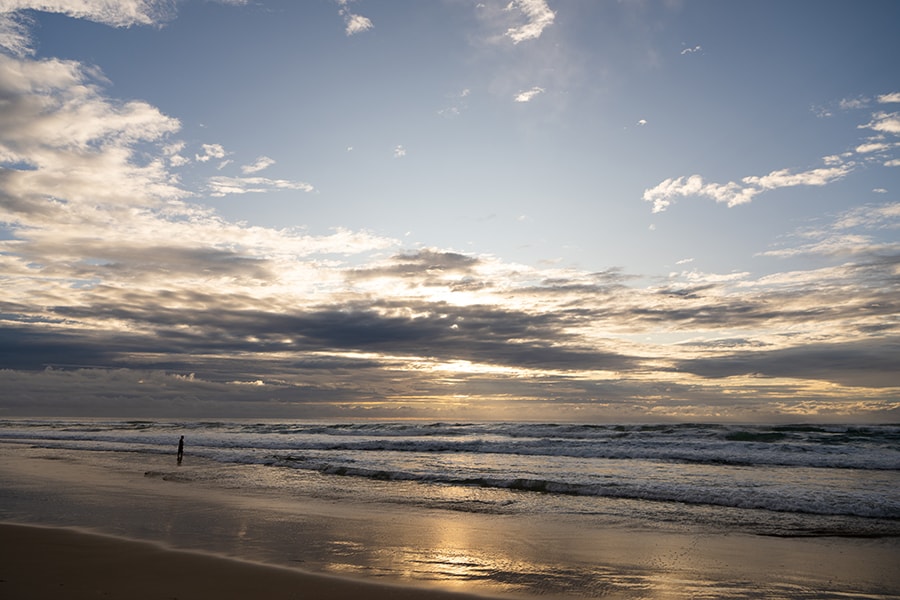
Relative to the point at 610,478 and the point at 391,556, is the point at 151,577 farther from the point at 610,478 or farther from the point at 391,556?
the point at 610,478

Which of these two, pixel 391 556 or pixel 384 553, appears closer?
pixel 391 556

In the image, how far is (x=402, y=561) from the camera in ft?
31.1

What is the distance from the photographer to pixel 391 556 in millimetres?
9812

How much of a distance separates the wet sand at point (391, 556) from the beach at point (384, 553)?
33mm

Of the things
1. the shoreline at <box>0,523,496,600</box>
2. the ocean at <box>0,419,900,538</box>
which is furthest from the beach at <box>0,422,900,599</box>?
the ocean at <box>0,419,900,538</box>

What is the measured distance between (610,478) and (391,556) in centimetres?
1324

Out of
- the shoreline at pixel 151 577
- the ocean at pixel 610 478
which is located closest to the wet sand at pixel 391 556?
the shoreline at pixel 151 577

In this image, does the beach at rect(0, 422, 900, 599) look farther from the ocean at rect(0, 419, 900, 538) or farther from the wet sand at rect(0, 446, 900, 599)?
the ocean at rect(0, 419, 900, 538)

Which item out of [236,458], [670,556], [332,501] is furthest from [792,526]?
[236,458]

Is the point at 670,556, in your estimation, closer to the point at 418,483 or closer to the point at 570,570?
the point at 570,570

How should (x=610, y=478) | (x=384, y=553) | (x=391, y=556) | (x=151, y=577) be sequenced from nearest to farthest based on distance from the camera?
(x=151, y=577), (x=391, y=556), (x=384, y=553), (x=610, y=478)

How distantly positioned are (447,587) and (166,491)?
1288 cm

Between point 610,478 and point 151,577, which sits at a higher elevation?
point 151,577

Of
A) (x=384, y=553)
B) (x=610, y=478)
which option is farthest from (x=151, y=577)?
(x=610, y=478)
